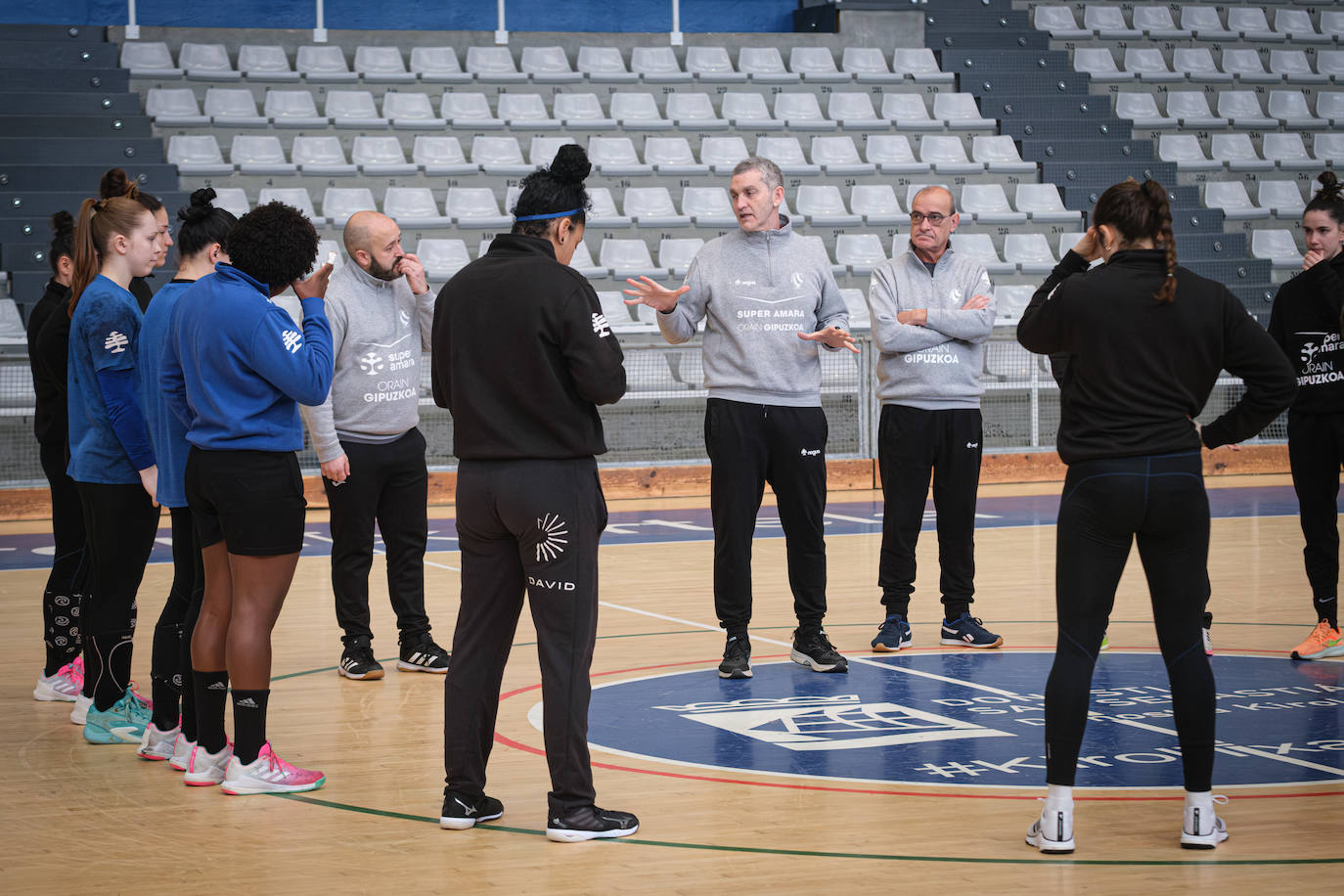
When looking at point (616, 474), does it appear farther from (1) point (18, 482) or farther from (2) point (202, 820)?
(2) point (202, 820)

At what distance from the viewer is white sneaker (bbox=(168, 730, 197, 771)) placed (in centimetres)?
501

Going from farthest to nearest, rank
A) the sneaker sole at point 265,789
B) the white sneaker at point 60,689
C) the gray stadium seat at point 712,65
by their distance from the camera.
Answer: the gray stadium seat at point 712,65, the white sneaker at point 60,689, the sneaker sole at point 265,789

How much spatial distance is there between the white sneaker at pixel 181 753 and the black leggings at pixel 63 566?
116cm

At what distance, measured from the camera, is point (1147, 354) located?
4.04m

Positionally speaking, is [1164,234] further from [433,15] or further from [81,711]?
[433,15]

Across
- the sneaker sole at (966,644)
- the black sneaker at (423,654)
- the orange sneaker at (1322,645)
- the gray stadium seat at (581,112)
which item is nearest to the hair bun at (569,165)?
the black sneaker at (423,654)

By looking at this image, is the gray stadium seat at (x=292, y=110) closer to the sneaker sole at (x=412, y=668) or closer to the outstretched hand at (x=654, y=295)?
the sneaker sole at (x=412, y=668)

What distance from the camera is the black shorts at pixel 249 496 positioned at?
4.55m

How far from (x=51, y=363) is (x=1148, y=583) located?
4.05 m

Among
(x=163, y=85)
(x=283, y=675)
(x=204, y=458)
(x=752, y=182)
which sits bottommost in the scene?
(x=283, y=675)

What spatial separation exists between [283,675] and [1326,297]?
15.5 ft

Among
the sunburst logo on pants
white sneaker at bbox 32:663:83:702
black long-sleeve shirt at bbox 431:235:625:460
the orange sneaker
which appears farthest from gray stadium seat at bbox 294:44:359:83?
the sunburst logo on pants

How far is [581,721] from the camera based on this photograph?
4.20 metres

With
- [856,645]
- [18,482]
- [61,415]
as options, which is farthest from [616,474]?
[61,415]
